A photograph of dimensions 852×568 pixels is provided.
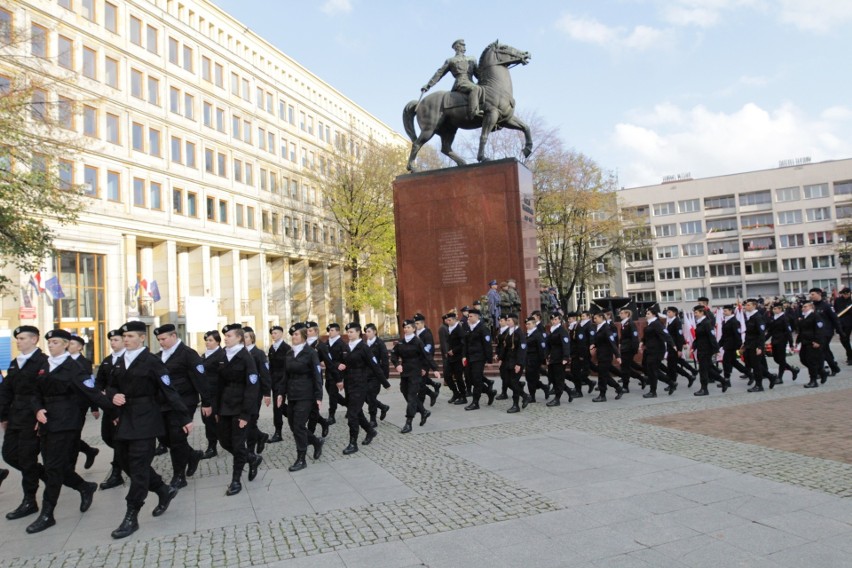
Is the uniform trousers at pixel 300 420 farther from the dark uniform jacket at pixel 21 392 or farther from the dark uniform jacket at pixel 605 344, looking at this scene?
the dark uniform jacket at pixel 605 344

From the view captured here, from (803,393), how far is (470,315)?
6678 millimetres

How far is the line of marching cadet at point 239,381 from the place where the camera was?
627 centimetres

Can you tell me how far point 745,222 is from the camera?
269 feet

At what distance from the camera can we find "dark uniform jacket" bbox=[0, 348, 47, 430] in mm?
6602

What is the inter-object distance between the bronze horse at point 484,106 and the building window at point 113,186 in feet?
79.0

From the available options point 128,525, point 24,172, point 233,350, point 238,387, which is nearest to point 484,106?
point 24,172

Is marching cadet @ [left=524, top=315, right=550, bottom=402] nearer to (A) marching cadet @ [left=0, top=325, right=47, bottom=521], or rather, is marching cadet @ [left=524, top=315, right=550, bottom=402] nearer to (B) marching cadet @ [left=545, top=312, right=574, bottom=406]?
(B) marching cadet @ [left=545, top=312, right=574, bottom=406]

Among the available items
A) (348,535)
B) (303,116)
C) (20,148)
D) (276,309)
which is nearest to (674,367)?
(348,535)

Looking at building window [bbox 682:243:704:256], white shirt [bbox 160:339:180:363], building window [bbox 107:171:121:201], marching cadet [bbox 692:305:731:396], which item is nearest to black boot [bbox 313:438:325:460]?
white shirt [bbox 160:339:180:363]

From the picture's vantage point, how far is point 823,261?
76938 mm

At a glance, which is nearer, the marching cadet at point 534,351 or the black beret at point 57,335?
the black beret at point 57,335

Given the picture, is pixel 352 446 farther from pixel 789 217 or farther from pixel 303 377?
pixel 789 217

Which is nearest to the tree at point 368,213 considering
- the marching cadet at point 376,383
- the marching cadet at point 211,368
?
the marching cadet at point 376,383

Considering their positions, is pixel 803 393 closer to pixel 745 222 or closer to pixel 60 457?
pixel 60 457
